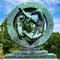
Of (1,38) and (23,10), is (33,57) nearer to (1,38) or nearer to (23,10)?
(23,10)

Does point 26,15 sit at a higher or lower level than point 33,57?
higher

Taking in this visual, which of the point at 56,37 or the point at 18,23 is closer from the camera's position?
the point at 18,23

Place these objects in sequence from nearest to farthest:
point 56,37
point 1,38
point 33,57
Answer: point 33,57, point 1,38, point 56,37

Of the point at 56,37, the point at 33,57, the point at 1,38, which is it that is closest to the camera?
the point at 33,57

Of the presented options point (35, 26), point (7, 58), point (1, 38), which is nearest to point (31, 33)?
point (35, 26)

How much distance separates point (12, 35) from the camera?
739 inches

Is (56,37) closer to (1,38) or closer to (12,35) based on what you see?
(1,38)

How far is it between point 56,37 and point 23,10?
152ft

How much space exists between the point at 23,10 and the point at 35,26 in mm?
1025

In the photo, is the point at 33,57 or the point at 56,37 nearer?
the point at 33,57

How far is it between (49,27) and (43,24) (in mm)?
358

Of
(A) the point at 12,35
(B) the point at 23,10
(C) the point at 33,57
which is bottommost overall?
(C) the point at 33,57

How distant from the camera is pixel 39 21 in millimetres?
18656

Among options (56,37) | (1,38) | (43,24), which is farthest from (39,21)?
(56,37)
